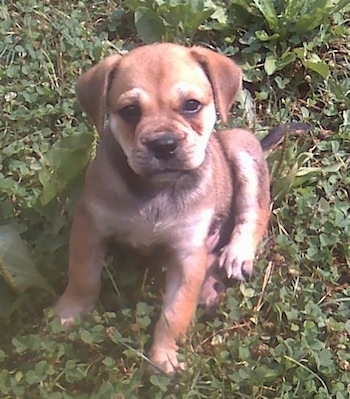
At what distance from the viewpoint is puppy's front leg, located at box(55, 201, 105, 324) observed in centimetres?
369

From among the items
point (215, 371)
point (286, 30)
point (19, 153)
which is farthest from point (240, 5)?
point (215, 371)

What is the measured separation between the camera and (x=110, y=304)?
152 inches

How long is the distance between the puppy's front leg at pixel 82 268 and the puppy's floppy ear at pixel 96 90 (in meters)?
0.38

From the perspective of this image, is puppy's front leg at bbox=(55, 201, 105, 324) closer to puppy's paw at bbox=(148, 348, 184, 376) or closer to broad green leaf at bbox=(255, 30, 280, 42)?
puppy's paw at bbox=(148, 348, 184, 376)

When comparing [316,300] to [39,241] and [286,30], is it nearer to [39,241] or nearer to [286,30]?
[39,241]

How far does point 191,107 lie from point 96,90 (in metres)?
0.39

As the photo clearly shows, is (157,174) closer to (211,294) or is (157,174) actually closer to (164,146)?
(164,146)

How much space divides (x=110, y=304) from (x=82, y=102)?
88 centimetres

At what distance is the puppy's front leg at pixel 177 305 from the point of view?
3.58 m

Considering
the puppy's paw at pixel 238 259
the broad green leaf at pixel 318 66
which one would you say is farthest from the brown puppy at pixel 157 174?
the broad green leaf at pixel 318 66

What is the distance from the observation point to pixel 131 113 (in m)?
3.46

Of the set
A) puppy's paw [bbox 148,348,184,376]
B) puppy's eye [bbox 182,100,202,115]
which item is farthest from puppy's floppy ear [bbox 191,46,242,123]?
puppy's paw [bbox 148,348,184,376]

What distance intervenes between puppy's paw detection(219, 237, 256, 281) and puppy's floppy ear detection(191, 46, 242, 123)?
0.64 metres

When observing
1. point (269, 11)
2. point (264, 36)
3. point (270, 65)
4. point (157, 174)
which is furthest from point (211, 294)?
point (269, 11)
